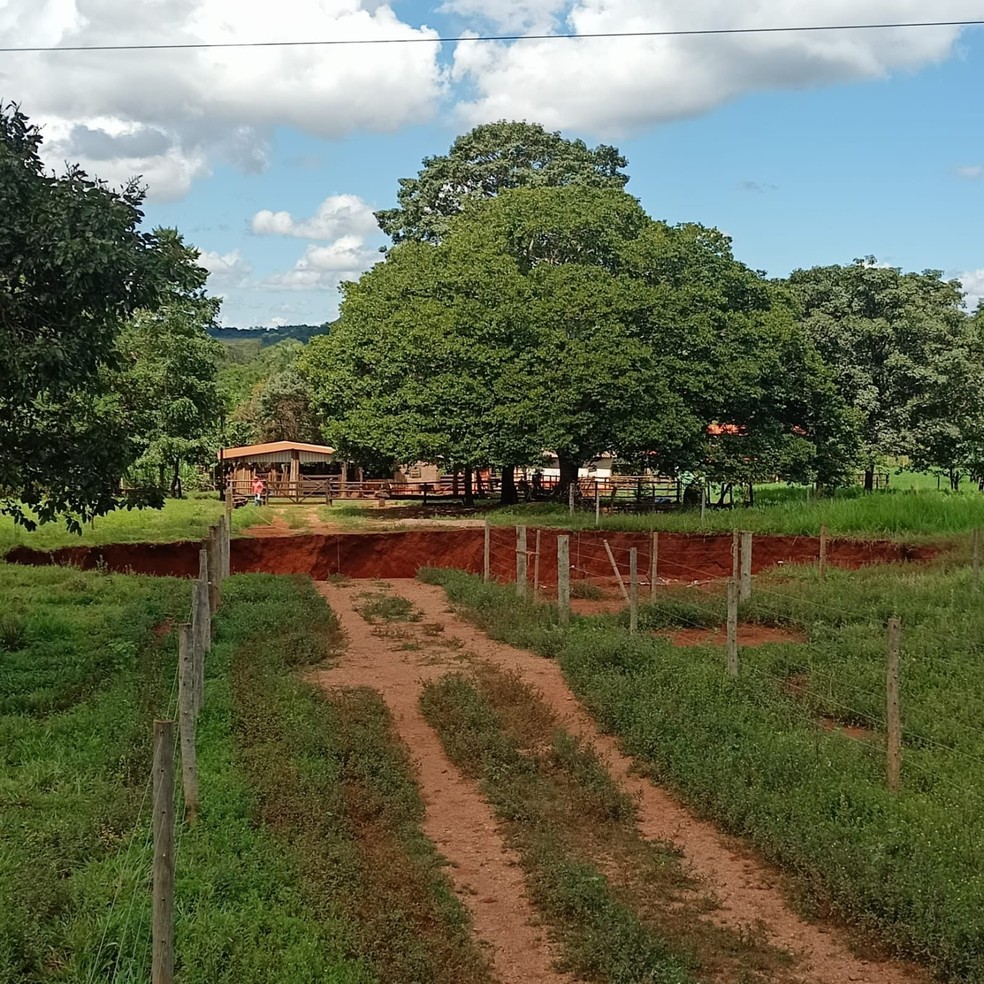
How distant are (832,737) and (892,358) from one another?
31087mm

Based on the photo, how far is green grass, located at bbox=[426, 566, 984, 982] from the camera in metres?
7.07

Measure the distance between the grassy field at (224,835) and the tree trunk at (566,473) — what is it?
2192 cm

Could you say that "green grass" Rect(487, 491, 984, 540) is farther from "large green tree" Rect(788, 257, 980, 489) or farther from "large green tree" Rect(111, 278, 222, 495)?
"large green tree" Rect(111, 278, 222, 495)

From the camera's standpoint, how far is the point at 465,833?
28.5 feet

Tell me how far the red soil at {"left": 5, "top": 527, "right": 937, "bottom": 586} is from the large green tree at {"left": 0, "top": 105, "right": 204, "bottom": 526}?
40.5 ft

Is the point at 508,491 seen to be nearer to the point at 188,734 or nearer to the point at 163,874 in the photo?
the point at 188,734

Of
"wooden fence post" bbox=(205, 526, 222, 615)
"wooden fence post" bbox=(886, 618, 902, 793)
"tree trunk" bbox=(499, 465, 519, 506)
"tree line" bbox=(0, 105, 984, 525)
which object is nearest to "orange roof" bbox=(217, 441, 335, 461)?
"tree line" bbox=(0, 105, 984, 525)

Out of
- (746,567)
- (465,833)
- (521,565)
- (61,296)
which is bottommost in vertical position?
(465,833)

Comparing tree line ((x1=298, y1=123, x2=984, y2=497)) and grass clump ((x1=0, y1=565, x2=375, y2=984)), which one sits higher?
tree line ((x1=298, y1=123, x2=984, y2=497))

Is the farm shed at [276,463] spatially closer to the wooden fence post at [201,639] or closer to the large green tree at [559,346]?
the large green tree at [559,346]

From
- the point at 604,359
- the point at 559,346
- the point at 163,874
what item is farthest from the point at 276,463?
the point at 163,874

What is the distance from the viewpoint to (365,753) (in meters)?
10.0

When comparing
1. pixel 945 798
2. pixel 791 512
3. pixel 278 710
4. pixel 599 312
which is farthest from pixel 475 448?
pixel 945 798

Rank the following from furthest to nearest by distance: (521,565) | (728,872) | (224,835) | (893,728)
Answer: (521,565) → (893,728) → (728,872) → (224,835)
